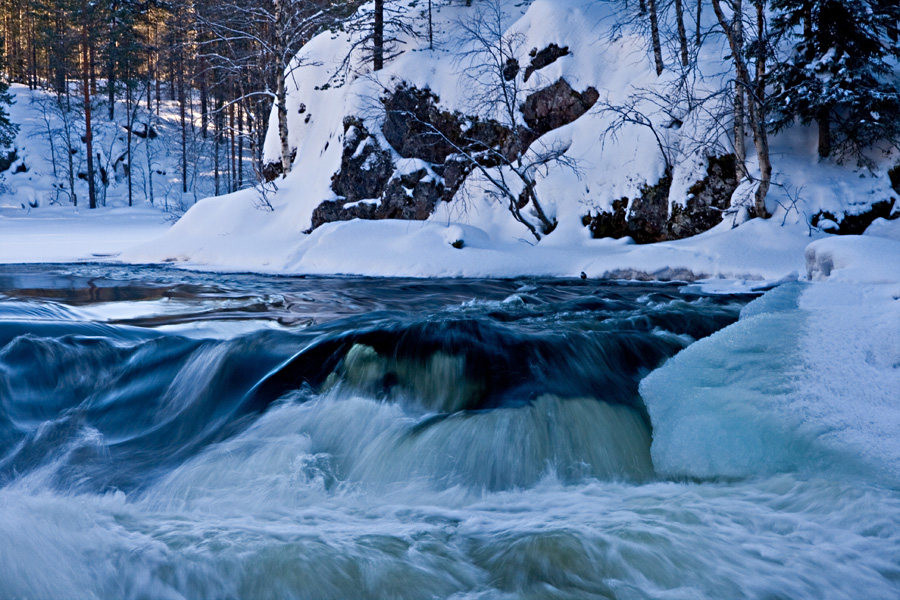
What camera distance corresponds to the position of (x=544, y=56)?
14.0m

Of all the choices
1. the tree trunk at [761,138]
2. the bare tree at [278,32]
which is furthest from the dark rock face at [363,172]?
the tree trunk at [761,138]

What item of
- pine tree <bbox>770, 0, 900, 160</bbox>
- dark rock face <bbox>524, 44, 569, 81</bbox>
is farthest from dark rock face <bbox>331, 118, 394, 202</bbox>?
pine tree <bbox>770, 0, 900, 160</bbox>

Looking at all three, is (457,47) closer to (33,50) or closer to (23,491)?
(23,491)

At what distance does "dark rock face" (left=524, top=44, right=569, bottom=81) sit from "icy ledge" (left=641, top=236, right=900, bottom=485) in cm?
1081

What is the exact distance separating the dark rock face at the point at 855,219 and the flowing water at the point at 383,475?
15.6 feet

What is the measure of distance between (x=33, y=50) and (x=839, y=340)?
173 ft

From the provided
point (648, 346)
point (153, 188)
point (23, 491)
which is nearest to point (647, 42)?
point (648, 346)

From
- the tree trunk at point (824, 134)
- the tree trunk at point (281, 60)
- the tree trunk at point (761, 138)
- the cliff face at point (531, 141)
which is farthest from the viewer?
the tree trunk at point (281, 60)

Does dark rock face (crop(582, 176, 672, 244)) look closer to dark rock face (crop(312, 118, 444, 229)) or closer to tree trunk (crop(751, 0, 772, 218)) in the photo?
tree trunk (crop(751, 0, 772, 218))

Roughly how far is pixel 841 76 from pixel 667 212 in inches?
121

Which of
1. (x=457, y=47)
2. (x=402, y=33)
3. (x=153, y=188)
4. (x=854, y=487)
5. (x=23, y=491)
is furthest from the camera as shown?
(x=153, y=188)

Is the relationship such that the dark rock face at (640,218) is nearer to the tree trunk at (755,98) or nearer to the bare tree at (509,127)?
the bare tree at (509,127)

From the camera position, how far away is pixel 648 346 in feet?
15.0

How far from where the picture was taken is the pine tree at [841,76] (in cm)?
903
